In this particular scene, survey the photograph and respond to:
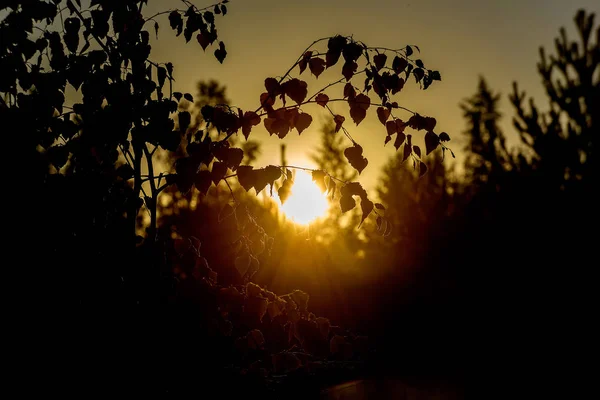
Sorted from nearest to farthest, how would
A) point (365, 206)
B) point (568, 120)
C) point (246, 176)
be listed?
1. point (246, 176)
2. point (365, 206)
3. point (568, 120)

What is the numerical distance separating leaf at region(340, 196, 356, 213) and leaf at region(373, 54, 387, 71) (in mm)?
636

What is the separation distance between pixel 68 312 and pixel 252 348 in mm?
833

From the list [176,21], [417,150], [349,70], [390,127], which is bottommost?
[417,150]

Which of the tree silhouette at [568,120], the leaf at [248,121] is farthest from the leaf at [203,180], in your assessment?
the tree silhouette at [568,120]

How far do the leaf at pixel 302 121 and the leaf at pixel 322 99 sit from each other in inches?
4.4

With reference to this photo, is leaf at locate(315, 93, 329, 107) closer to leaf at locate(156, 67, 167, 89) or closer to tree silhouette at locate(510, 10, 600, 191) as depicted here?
leaf at locate(156, 67, 167, 89)

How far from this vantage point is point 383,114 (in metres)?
2.16

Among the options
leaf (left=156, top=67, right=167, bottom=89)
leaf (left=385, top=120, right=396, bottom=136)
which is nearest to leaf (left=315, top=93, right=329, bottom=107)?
leaf (left=385, top=120, right=396, bottom=136)

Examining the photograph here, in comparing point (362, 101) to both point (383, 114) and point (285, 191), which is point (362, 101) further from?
point (285, 191)

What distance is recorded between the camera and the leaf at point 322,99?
2119mm

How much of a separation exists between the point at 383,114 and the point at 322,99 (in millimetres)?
283

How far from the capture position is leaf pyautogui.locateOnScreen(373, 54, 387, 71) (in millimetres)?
2170

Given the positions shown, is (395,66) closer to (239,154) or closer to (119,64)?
(239,154)

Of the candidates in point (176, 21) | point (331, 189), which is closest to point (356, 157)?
point (331, 189)
